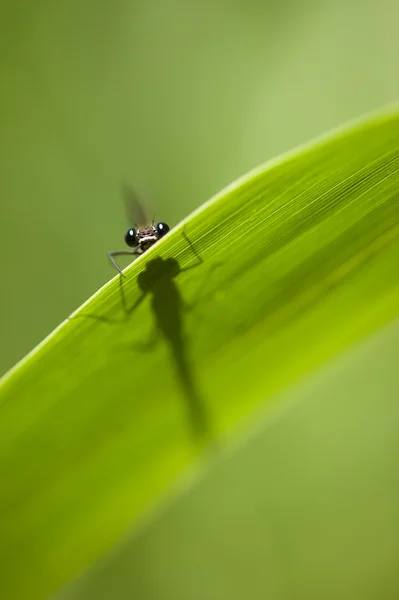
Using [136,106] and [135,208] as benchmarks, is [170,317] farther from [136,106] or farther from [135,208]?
[136,106]

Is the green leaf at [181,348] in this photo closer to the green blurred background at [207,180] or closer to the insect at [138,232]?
the insect at [138,232]

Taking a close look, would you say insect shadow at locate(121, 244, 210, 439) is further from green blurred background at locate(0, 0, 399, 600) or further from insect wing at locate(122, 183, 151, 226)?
green blurred background at locate(0, 0, 399, 600)

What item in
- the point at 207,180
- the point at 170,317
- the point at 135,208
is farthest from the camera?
the point at 207,180

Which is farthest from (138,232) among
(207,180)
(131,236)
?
(207,180)

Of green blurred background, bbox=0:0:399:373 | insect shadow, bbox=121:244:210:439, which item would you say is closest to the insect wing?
green blurred background, bbox=0:0:399:373

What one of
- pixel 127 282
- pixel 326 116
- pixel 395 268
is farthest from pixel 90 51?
pixel 395 268

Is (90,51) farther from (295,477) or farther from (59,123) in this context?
(295,477)

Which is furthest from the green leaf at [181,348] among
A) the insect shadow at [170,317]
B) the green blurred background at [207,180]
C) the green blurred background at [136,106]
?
the green blurred background at [136,106]
